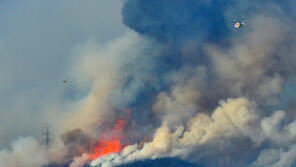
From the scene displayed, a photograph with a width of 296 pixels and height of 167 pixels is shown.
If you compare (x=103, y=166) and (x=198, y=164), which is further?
(x=198, y=164)

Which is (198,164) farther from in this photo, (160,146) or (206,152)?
(160,146)

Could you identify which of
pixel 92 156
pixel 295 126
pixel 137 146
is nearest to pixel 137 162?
pixel 137 146

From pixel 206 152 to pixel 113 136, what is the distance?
22457 mm

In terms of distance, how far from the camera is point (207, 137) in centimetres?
11050

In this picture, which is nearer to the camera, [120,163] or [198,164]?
[120,163]

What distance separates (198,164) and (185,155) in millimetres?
5546

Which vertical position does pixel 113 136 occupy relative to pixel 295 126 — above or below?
above

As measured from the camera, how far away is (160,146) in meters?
108

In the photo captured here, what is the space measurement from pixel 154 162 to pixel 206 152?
12645 mm

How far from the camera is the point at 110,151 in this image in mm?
111438

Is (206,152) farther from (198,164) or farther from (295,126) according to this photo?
(295,126)

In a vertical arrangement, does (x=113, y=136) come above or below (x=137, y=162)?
above

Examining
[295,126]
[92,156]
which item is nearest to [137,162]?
[92,156]

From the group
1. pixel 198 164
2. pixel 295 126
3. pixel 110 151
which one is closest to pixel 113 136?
pixel 110 151
